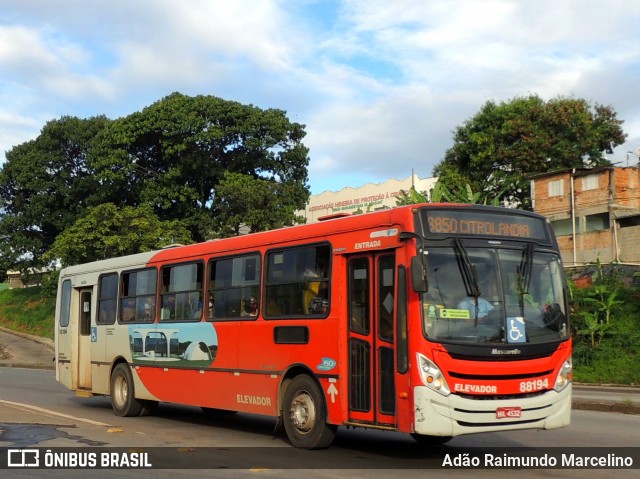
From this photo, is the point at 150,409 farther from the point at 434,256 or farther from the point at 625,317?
the point at 625,317

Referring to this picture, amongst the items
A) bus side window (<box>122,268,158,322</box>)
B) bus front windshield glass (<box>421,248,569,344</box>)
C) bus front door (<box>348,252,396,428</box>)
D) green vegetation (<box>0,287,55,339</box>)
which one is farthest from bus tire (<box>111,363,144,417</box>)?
green vegetation (<box>0,287,55,339</box>)

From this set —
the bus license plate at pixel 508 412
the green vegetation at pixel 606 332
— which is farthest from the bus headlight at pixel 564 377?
the green vegetation at pixel 606 332

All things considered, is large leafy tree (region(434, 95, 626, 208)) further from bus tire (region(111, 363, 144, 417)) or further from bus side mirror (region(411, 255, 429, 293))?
bus side mirror (region(411, 255, 429, 293))

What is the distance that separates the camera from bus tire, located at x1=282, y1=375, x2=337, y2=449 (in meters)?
10.4

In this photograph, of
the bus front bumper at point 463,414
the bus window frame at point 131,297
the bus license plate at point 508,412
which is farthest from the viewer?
the bus window frame at point 131,297

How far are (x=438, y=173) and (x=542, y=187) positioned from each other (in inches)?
339

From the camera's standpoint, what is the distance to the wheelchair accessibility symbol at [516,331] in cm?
922

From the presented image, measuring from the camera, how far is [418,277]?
8.85 metres

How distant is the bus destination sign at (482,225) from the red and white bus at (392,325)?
0.02m

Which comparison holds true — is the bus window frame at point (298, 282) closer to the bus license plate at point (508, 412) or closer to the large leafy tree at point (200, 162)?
the bus license plate at point (508, 412)

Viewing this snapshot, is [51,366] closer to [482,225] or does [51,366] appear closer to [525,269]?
[482,225]

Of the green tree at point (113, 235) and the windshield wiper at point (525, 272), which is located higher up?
the green tree at point (113, 235)

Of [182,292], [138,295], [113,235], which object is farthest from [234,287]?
[113,235]

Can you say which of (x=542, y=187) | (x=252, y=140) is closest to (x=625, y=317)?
(x=542, y=187)
